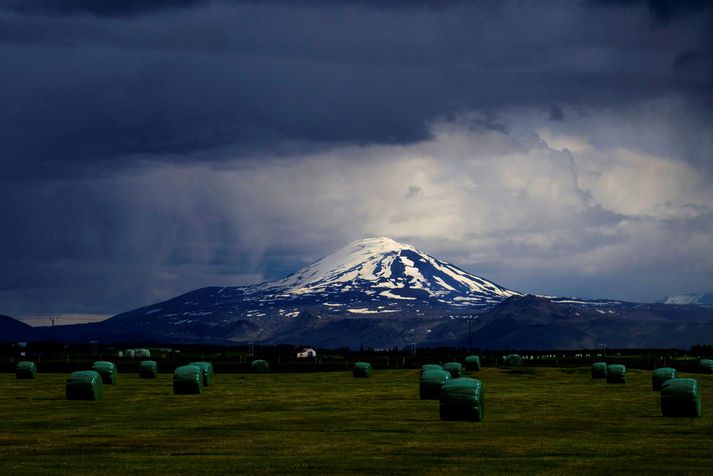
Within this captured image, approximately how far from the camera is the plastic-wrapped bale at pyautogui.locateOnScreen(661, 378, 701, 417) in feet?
194

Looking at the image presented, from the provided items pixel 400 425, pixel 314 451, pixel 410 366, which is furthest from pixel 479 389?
pixel 410 366

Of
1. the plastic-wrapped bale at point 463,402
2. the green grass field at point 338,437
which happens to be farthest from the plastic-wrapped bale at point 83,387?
the plastic-wrapped bale at point 463,402

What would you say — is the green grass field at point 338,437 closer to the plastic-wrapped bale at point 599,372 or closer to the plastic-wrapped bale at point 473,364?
the plastic-wrapped bale at point 599,372

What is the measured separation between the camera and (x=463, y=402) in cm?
5525

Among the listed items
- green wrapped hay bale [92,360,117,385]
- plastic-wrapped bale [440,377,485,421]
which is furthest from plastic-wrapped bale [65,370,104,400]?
green wrapped hay bale [92,360,117,385]

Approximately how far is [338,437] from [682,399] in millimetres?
19653

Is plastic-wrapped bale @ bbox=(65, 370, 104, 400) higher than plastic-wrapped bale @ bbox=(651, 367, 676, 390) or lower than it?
higher

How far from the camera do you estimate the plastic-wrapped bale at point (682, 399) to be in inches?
2325

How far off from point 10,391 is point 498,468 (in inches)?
2327

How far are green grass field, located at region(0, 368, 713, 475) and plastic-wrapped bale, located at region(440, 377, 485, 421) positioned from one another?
34.3 inches

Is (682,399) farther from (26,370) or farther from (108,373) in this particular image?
(26,370)

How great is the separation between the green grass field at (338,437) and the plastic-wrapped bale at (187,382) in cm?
237

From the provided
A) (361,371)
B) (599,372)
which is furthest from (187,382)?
(599,372)

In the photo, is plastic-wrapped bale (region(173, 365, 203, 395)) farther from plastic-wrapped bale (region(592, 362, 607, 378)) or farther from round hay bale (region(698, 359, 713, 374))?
round hay bale (region(698, 359, 713, 374))
